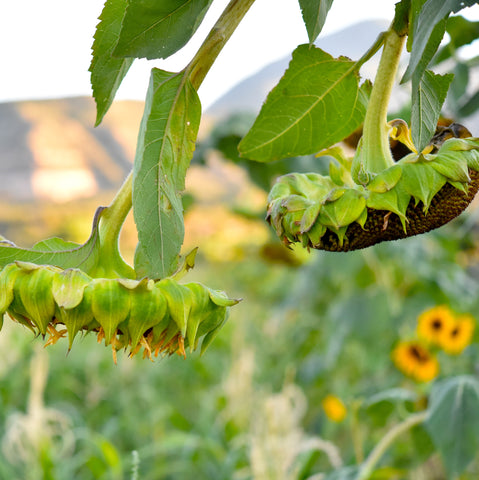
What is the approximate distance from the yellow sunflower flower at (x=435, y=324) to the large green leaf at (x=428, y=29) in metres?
1.14

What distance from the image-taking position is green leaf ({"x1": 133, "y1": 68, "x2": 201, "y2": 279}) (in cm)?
26

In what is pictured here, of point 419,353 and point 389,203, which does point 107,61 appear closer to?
point 389,203

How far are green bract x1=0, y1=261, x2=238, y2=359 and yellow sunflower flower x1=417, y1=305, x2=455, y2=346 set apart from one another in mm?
1145

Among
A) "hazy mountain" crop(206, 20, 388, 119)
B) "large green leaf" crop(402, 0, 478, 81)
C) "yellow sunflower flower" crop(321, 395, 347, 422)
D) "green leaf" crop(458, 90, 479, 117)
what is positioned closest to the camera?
"large green leaf" crop(402, 0, 478, 81)

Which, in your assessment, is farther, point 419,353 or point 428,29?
point 419,353

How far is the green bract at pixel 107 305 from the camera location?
240 millimetres

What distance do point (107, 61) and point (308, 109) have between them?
10 centimetres

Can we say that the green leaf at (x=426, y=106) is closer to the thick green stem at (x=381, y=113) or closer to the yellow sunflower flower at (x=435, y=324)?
the thick green stem at (x=381, y=113)

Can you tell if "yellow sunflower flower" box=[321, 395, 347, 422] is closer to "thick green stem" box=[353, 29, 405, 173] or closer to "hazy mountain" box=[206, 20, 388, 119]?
"hazy mountain" box=[206, 20, 388, 119]

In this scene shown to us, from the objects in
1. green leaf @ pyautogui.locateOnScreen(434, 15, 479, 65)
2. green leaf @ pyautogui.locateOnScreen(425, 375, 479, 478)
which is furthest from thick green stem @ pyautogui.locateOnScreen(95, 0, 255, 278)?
green leaf @ pyautogui.locateOnScreen(425, 375, 479, 478)

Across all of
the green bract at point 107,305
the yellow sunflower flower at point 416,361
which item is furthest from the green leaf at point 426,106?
the yellow sunflower flower at point 416,361

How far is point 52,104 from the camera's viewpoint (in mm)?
3113

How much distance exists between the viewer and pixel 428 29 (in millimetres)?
231

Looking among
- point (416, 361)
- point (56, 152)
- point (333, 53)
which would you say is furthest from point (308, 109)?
point (56, 152)
